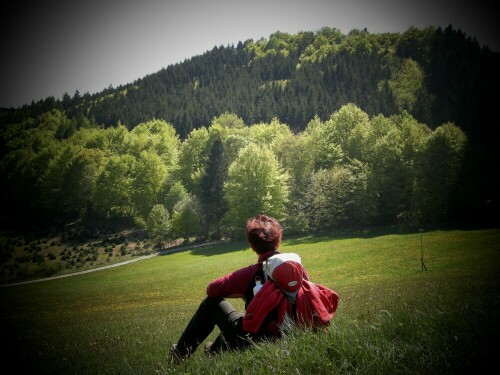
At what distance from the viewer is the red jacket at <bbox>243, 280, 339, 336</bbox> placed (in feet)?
13.6

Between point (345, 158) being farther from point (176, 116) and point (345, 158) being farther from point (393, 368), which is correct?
point (176, 116)

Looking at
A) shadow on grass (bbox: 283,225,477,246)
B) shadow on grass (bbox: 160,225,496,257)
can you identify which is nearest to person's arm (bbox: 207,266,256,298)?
shadow on grass (bbox: 160,225,496,257)

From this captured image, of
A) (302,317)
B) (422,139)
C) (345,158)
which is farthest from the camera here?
(345,158)

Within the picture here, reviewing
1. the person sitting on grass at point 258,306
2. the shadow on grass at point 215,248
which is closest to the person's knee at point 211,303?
the person sitting on grass at point 258,306

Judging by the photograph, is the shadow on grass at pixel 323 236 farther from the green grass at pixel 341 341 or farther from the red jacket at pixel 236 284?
the red jacket at pixel 236 284

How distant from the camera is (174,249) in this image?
6178 centimetres

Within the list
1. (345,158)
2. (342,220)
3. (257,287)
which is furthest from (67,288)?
(345,158)

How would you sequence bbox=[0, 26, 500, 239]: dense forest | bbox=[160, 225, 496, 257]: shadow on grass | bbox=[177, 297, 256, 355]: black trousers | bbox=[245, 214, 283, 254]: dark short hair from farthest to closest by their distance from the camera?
1. bbox=[0, 26, 500, 239]: dense forest
2. bbox=[160, 225, 496, 257]: shadow on grass
3. bbox=[245, 214, 283, 254]: dark short hair
4. bbox=[177, 297, 256, 355]: black trousers

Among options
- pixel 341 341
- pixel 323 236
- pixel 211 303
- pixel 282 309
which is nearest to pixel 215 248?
pixel 323 236

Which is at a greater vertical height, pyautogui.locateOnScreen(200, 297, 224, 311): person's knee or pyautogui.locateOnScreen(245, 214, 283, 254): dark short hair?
pyautogui.locateOnScreen(245, 214, 283, 254): dark short hair

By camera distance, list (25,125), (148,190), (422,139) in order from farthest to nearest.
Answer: (25,125), (148,190), (422,139)

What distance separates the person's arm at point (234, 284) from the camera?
179 inches

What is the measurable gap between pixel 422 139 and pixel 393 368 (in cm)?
5995

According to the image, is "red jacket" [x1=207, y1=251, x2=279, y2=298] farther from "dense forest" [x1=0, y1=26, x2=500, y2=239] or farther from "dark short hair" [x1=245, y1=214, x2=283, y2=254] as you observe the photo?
"dense forest" [x1=0, y1=26, x2=500, y2=239]
